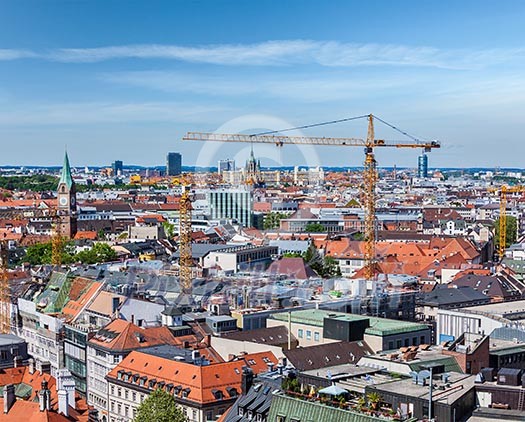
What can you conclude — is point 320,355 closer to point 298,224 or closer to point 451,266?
point 451,266

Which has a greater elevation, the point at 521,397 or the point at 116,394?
the point at 521,397

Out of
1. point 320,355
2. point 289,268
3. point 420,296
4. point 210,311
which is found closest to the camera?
point 320,355

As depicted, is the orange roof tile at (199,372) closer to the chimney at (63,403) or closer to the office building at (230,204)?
the chimney at (63,403)

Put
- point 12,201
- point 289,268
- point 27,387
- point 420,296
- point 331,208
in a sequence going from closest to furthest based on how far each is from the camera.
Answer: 1. point 27,387
2. point 420,296
3. point 289,268
4. point 331,208
5. point 12,201

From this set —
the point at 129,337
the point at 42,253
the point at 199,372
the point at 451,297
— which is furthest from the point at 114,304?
the point at 42,253

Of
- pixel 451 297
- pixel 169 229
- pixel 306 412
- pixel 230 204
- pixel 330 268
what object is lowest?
pixel 330 268

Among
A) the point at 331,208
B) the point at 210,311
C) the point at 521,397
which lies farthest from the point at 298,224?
the point at 521,397

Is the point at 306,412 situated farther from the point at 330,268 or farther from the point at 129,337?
the point at 330,268
